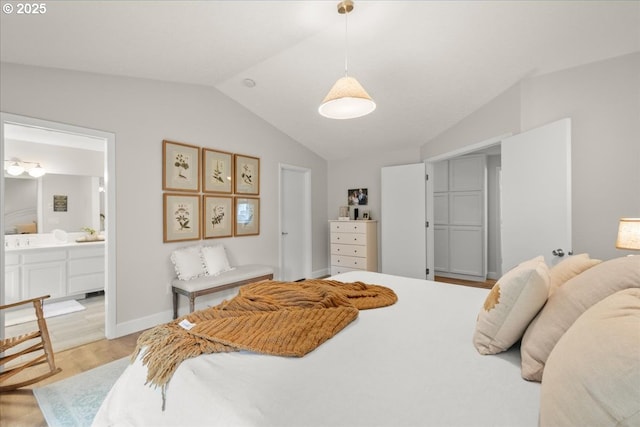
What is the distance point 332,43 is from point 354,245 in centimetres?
303

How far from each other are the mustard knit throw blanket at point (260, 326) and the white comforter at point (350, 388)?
0.04 m

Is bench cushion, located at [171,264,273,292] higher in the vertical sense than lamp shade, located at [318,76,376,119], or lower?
lower

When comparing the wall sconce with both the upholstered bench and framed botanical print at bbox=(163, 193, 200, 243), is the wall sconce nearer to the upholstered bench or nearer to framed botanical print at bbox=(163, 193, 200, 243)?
framed botanical print at bbox=(163, 193, 200, 243)

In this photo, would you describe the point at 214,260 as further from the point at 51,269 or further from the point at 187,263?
the point at 51,269

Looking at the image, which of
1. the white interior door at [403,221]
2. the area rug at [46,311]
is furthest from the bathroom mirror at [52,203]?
the white interior door at [403,221]

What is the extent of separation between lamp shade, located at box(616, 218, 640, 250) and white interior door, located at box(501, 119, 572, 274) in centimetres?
43

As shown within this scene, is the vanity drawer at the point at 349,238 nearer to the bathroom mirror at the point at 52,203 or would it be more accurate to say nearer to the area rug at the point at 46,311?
the area rug at the point at 46,311

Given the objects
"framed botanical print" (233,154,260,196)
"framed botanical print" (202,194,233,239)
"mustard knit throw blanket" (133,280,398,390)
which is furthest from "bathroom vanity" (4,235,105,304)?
"mustard knit throw blanket" (133,280,398,390)

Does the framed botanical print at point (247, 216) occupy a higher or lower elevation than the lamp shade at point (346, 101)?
lower

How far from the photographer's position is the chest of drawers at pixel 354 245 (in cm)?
474

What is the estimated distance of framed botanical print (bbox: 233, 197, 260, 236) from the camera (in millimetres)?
3959

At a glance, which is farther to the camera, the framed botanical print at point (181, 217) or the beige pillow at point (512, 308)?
the framed botanical print at point (181, 217)

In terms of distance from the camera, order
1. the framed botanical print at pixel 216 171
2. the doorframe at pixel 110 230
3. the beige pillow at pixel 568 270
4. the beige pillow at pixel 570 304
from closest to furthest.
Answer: the beige pillow at pixel 570 304
the beige pillow at pixel 568 270
the doorframe at pixel 110 230
the framed botanical print at pixel 216 171

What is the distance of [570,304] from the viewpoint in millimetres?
968
